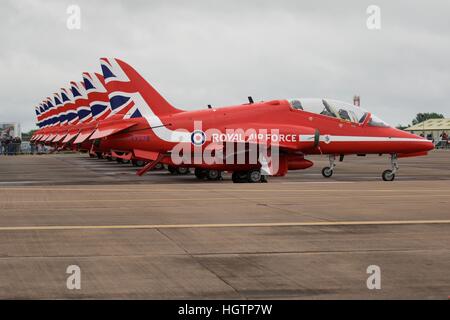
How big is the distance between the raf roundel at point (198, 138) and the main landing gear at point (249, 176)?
1762 millimetres

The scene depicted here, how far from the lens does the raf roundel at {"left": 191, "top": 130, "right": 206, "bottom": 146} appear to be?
1032 inches

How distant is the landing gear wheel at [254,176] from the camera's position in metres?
25.3

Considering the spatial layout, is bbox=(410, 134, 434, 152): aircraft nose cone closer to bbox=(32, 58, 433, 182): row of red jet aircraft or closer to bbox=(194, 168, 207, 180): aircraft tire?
bbox=(32, 58, 433, 182): row of red jet aircraft

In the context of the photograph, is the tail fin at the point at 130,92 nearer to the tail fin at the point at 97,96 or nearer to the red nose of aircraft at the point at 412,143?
the tail fin at the point at 97,96

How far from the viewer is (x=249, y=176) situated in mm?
25453

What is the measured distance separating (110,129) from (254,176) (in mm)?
5731

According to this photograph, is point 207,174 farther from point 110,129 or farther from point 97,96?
point 97,96

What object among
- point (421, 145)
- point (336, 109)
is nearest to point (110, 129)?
point (336, 109)

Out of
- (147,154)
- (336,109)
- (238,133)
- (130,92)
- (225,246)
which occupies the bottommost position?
(225,246)

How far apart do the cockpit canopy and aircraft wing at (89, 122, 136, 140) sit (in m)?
6.35

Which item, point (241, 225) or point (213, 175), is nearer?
point (241, 225)

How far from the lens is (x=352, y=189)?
18.6 metres

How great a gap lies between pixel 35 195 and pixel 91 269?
31.5 feet

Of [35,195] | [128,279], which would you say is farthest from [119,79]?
[128,279]
